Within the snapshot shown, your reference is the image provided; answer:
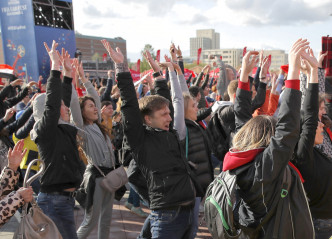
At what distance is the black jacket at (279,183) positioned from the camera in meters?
2.11

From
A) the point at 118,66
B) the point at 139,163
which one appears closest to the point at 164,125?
the point at 139,163

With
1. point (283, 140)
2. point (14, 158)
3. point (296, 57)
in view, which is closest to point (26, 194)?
point (14, 158)

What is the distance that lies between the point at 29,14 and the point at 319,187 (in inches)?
471

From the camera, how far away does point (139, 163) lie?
283cm

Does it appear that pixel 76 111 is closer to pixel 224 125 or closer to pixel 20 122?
pixel 20 122

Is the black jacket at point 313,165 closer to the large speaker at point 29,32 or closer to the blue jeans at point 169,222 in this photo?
the blue jeans at point 169,222

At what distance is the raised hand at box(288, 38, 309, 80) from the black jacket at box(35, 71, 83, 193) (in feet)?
6.51

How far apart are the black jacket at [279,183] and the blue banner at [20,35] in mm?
11775

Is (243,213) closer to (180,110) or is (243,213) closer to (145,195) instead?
(145,195)

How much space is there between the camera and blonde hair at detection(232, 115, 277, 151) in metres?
2.28

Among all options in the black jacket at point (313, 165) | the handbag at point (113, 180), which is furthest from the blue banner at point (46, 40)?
the black jacket at point (313, 165)

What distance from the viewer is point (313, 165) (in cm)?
264

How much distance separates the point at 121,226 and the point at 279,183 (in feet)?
11.6

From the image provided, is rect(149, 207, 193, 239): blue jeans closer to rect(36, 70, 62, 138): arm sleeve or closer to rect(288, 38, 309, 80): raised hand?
rect(36, 70, 62, 138): arm sleeve
